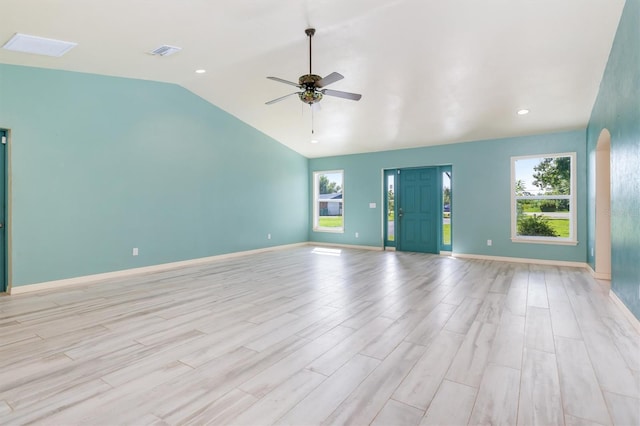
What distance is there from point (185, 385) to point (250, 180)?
5.86m

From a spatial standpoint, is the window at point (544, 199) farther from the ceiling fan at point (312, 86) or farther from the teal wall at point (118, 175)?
the teal wall at point (118, 175)

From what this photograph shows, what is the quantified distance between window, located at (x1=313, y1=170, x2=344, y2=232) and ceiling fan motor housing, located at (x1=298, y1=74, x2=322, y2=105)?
518cm

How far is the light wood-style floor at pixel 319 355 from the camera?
1.80m

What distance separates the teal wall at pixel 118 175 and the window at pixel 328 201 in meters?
2.25

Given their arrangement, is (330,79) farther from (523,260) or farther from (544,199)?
(523,260)

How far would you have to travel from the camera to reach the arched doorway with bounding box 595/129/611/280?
4.86 metres

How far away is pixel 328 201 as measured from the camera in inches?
368

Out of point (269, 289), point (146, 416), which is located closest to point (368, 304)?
→ point (269, 289)

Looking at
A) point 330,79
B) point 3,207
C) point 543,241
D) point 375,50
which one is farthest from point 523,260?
point 3,207

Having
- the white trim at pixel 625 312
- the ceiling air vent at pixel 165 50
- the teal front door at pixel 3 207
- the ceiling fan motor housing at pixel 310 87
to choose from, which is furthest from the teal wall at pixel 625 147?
the teal front door at pixel 3 207

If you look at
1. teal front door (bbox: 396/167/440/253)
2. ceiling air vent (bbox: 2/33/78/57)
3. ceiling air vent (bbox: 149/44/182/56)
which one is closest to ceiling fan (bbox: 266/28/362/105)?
ceiling air vent (bbox: 149/44/182/56)

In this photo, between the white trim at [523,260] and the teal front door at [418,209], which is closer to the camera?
the white trim at [523,260]

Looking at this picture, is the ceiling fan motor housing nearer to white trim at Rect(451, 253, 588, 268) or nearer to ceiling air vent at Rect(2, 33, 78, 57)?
ceiling air vent at Rect(2, 33, 78, 57)

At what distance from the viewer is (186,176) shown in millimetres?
6203
